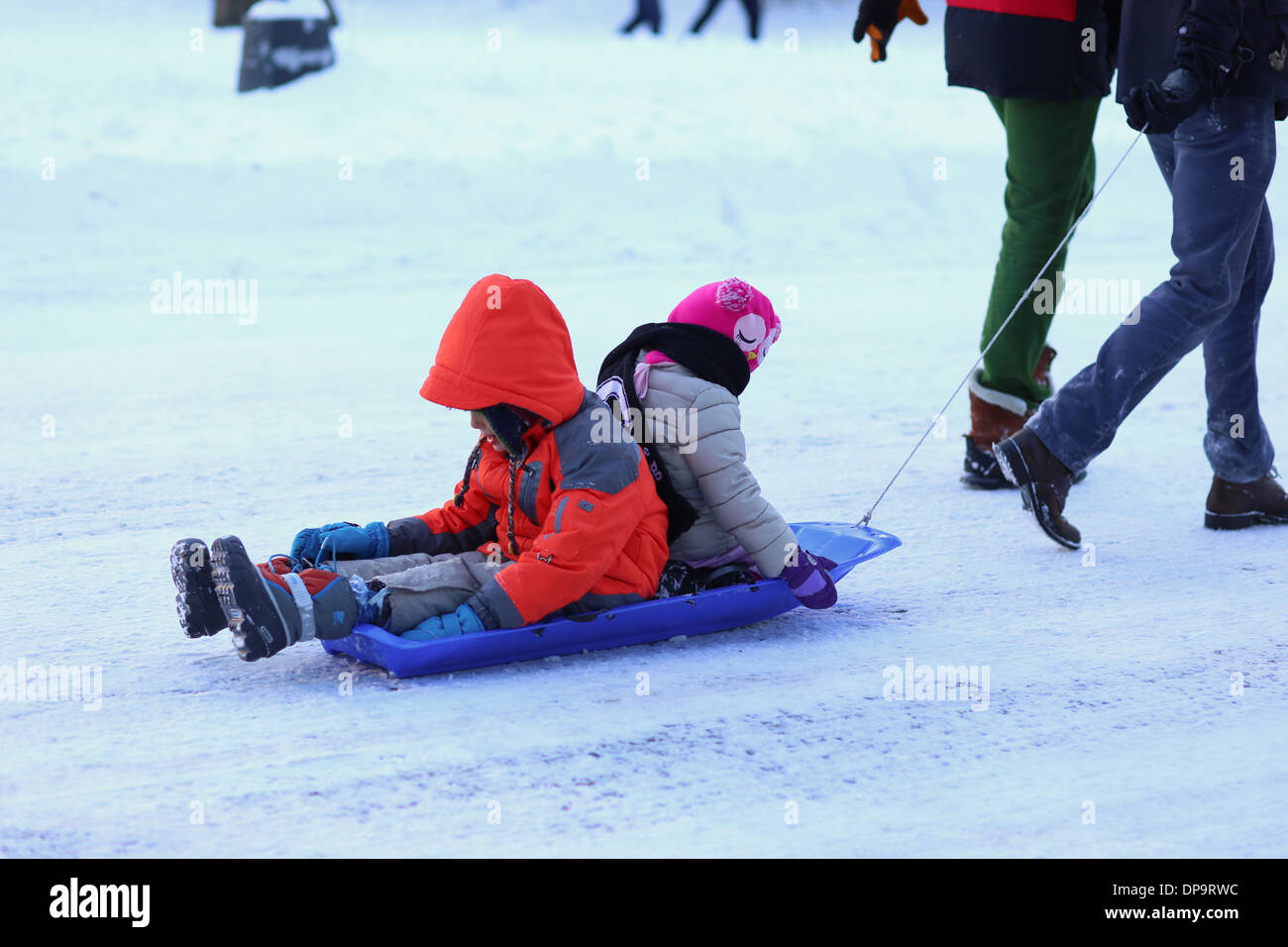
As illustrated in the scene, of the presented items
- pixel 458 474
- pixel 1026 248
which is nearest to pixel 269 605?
pixel 458 474

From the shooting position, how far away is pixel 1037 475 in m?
3.52

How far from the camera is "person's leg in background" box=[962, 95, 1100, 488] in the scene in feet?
13.3

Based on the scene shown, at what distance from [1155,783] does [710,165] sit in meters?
9.11

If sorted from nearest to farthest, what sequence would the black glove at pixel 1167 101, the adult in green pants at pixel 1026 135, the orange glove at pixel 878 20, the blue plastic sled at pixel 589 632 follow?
the blue plastic sled at pixel 589 632, the black glove at pixel 1167 101, the adult in green pants at pixel 1026 135, the orange glove at pixel 878 20

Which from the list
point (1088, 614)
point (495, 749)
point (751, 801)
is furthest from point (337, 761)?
point (1088, 614)

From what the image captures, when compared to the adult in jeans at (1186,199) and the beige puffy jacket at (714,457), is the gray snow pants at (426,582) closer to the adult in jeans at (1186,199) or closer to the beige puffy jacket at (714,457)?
the beige puffy jacket at (714,457)

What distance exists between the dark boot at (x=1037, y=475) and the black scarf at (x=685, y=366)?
85 cm

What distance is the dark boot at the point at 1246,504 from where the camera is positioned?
3811mm

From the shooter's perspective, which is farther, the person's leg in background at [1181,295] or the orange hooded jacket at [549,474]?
the person's leg in background at [1181,295]

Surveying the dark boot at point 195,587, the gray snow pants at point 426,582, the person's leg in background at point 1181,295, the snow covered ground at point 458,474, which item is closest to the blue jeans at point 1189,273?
the person's leg in background at point 1181,295

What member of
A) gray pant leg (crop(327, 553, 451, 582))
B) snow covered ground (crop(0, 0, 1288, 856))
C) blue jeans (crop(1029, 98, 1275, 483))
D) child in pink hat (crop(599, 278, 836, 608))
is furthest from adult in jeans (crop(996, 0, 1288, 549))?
gray pant leg (crop(327, 553, 451, 582))

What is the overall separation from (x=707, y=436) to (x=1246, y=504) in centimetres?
171

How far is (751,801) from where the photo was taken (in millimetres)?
2211
